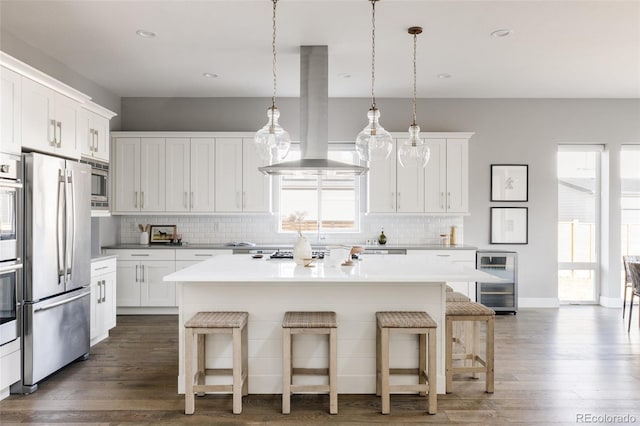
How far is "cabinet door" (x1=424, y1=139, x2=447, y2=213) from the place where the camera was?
20.3ft

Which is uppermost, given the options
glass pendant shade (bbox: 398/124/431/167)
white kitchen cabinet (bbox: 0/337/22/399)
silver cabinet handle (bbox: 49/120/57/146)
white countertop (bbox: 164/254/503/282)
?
silver cabinet handle (bbox: 49/120/57/146)

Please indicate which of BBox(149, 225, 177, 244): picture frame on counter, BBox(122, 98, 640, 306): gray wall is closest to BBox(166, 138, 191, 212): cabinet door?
BBox(149, 225, 177, 244): picture frame on counter

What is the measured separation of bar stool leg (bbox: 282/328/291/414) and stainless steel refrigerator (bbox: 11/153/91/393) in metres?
1.94

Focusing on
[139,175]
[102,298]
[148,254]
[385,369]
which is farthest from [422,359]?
[139,175]

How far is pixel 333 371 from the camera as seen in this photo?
3006 millimetres

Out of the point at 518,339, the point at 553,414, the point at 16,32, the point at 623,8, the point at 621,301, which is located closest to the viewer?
the point at 553,414

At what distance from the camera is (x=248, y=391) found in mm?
3324

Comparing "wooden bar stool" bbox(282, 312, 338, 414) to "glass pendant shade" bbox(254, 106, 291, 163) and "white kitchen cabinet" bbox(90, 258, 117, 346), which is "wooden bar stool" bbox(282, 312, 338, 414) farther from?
"white kitchen cabinet" bbox(90, 258, 117, 346)

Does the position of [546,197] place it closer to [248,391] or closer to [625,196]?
[625,196]

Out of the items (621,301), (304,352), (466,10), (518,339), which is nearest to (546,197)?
(621,301)

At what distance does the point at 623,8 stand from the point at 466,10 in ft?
4.11

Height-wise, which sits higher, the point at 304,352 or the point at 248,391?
the point at 304,352

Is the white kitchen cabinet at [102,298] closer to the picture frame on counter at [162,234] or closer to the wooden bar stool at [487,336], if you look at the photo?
the picture frame on counter at [162,234]

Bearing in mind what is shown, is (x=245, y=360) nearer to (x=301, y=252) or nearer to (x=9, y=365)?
(x=301, y=252)
